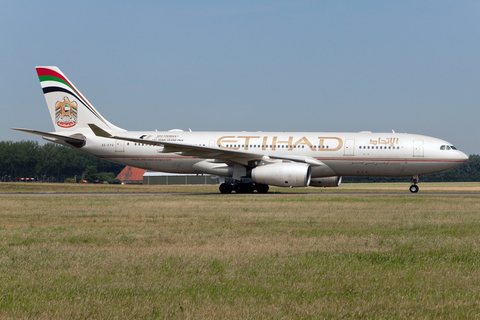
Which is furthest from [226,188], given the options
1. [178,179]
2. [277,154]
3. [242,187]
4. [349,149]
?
[178,179]

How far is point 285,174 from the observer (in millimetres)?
27641

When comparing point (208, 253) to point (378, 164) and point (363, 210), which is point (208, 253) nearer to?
point (363, 210)

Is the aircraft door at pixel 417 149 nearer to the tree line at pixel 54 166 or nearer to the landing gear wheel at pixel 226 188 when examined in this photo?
the landing gear wheel at pixel 226 188

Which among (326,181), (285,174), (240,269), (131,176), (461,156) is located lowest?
(240,269)

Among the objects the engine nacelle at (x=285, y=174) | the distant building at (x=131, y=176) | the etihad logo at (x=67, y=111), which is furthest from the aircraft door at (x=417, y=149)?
the distant building at (x=131, y=176)

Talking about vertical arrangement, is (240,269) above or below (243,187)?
below

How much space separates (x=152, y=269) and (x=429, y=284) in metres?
3.57

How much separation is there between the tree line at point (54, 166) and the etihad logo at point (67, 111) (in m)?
74.7

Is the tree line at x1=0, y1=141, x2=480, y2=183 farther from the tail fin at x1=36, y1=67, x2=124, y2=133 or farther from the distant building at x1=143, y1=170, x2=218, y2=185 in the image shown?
the tail fin at x1=36, y1=67, x2=124, y2=133

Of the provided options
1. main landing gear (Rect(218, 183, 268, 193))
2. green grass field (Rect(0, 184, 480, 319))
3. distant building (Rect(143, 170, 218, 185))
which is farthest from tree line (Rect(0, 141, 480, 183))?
green grass field (Rect(0, 184, 480, 319))

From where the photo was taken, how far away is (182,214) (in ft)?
54.1

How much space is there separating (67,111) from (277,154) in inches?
533

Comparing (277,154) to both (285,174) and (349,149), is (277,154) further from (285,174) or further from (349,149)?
(349,149)

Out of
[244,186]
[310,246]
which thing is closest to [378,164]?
[244,186]
